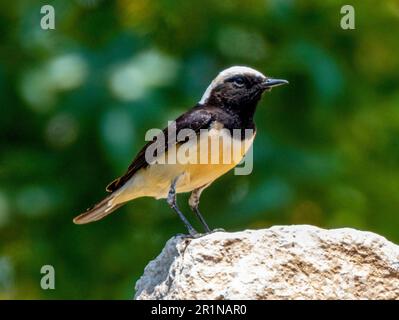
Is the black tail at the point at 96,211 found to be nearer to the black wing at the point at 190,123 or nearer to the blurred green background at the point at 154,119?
the black wing at the point at 190,123

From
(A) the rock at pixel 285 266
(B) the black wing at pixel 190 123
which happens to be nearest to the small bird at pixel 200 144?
(B) the black wing at pixel 190 123

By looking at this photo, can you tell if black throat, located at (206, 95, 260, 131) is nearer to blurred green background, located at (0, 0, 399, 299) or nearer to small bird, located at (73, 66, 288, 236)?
small bird, located at (73, 66, 288, 236)

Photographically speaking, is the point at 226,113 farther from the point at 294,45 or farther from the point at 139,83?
the point at 294,45

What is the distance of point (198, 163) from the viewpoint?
19.5 ft

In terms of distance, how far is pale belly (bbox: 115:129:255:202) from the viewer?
235 inches

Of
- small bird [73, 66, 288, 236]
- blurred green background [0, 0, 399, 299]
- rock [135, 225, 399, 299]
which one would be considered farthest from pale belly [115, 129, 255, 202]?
blurred green background [0, 0, 399, 299]

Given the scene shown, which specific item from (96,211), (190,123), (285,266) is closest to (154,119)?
(96,211)

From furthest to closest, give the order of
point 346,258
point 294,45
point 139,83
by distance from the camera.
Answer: point 294,45 < point 139,83 < point 346,258

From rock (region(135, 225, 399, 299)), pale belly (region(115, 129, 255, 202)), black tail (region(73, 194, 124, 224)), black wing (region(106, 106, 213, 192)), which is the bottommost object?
rock (region(135, 225, 399, 299))

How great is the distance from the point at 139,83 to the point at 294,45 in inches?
46.9

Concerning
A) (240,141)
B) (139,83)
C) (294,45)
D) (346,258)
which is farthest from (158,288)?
(294,45)

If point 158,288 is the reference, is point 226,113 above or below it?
above

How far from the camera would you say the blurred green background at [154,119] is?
8.05 m

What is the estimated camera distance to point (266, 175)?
8055 mm
